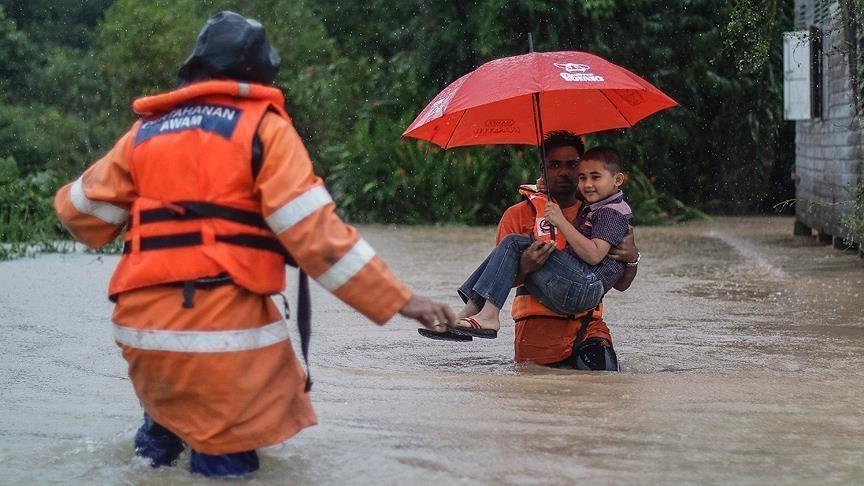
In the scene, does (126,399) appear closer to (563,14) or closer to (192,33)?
(563,14)

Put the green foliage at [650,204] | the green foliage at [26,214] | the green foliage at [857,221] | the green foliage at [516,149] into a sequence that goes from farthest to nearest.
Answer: the green foliage at [516,149]
the green foliage at [650,204]
the green foliage at [26,214]
the green foliage at [857,221]

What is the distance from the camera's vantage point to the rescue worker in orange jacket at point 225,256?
4.51 meters

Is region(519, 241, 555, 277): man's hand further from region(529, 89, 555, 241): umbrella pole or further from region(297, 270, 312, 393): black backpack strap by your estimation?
region(297, 270, 312, 393): black backpack strap

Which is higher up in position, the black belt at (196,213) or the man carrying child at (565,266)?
the black belt at (196,213)

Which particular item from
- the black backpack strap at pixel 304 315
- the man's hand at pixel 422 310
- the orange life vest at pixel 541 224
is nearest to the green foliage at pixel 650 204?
the orange life vest at pixel 541 224

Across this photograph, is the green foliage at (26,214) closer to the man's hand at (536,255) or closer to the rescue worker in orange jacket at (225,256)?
the man's hand at (536,255)

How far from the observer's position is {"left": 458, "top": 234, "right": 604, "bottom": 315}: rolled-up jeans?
686cm

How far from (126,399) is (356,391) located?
114 centimetres

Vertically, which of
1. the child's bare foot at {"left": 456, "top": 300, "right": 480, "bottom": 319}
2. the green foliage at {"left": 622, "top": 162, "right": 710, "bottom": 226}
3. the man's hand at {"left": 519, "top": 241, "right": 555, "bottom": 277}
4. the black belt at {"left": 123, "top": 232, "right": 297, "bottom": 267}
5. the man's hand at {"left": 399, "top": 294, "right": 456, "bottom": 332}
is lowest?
the green foliage at {"left": 622, "top": 162, "right": 710, "bottom": 226}

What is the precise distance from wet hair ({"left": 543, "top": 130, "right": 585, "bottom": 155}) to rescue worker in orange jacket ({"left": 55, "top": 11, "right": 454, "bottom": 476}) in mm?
2634

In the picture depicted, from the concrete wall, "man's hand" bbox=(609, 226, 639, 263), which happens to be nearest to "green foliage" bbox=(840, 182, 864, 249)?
the concrete wall

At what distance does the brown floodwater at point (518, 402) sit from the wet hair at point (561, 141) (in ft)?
3.84

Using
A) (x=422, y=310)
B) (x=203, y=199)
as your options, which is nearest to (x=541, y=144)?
(x=422, y=310)

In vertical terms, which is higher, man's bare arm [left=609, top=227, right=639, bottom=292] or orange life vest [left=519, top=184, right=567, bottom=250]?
orange life vest [left=519, top=184, right=567, bottom=250]
